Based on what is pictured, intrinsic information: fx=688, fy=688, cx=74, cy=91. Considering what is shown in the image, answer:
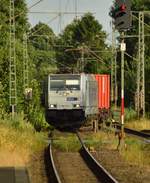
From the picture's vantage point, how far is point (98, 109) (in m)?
43.7

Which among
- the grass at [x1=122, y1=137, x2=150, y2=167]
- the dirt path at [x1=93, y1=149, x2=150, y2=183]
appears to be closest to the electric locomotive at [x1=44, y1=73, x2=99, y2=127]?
the grass at [x1=122, y1=137, x2=150, y2=167]

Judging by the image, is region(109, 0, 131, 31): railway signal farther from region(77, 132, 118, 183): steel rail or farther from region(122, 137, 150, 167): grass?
region(77, 132, 118, 183): steel rail

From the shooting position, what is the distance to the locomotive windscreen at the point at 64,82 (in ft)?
126

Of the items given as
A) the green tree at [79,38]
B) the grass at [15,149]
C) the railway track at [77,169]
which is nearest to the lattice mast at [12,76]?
the grass at [15,149]

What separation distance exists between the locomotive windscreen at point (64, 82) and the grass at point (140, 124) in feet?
24.4

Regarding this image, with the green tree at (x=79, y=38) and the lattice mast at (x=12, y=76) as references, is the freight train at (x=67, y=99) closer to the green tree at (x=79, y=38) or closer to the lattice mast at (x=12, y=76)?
the lattice mast at (x=12, y=76)

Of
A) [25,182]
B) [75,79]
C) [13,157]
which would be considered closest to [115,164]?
[13,157]

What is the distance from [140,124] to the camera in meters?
45.6

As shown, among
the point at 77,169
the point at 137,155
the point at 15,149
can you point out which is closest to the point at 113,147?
the point at 137,155

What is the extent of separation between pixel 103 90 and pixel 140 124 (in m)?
3.51

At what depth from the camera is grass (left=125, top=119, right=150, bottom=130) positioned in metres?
44.2

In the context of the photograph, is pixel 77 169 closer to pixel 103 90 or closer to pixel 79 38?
pixel 103 90

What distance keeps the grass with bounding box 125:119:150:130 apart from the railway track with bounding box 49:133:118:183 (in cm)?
1961

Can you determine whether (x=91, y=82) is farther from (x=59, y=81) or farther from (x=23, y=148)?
(x=23, y=148)
